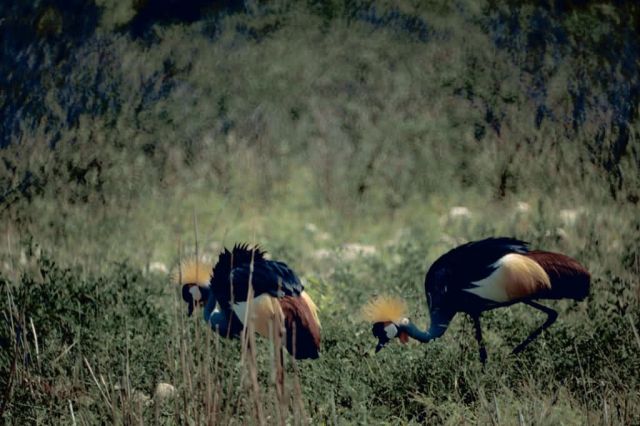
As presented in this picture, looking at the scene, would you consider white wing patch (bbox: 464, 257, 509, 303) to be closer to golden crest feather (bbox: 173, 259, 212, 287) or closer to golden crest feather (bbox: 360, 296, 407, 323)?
golden crest feather (bbox: 360, 296, 407, 323)

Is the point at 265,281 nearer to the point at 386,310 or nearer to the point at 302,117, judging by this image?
the point at 386,310

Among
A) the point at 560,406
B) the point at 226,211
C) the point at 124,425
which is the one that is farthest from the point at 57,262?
the point at 560,406

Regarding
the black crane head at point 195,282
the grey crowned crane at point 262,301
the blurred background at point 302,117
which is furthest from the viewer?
the blurred background at point 302,117

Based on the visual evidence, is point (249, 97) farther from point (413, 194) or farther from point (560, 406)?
point (560, 406)

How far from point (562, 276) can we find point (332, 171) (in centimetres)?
254

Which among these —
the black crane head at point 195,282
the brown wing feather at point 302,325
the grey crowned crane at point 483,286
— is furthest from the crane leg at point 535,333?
the black crane head at point 195,282

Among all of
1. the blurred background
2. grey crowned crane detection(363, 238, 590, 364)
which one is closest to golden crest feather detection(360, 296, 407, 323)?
grey crowned crane detection(363, 238, 590, 364)

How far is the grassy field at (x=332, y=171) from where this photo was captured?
3078 millimetres

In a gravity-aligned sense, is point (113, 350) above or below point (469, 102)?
below

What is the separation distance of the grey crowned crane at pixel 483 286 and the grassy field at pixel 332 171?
0.09 m

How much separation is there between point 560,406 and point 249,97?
3207mm

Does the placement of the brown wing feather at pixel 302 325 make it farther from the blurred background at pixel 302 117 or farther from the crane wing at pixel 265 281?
the blurred background at pixel 302 117

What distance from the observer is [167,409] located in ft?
8.82

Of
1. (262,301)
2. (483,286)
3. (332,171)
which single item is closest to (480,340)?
(483,286)
